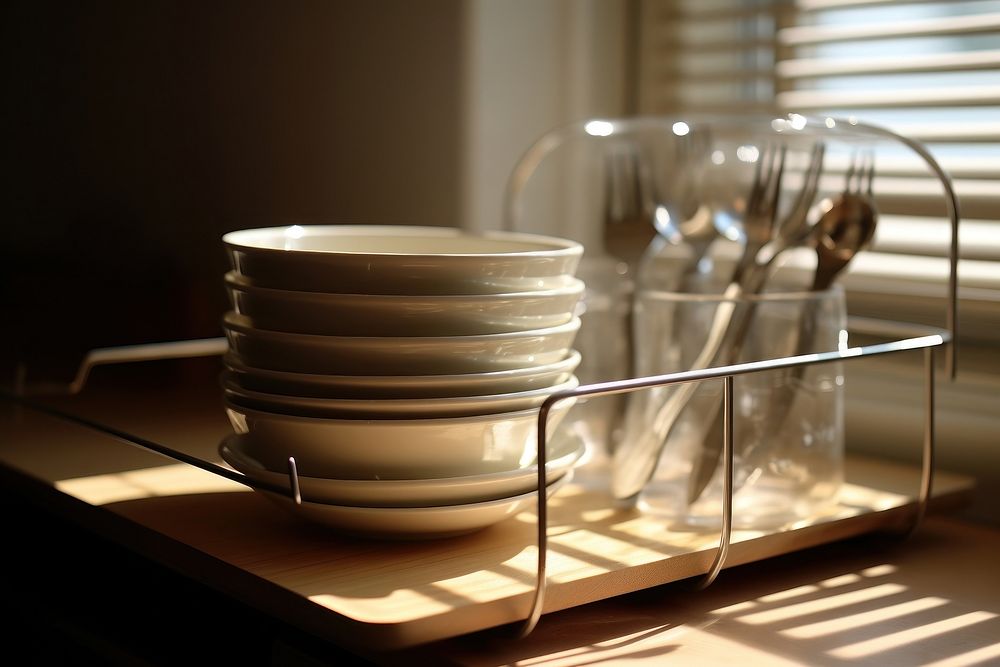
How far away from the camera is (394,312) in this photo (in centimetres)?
63

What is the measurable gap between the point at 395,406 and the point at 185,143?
2.05 feet

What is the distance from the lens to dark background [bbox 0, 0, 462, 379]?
1075mm

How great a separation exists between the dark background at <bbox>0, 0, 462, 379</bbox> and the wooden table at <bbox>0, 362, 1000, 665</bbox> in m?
0.22

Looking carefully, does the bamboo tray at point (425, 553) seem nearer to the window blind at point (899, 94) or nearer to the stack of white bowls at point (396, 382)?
the stack of white bowls at point (396, 382)

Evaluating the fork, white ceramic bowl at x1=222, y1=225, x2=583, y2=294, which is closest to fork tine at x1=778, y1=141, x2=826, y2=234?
the fork

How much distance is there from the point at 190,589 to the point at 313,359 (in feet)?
0.89

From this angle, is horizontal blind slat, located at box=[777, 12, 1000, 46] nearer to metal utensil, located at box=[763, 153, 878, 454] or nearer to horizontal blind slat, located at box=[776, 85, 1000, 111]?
horizontal blind slat, located at box=[776, 85, 1000, 111]

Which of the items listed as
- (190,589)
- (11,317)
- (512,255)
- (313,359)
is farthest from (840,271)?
(11,317)

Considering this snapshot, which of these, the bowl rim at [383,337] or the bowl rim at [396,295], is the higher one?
the bowl rim at [396,295]

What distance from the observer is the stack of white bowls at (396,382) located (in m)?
0.63

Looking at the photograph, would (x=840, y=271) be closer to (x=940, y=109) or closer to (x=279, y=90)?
(x=940, y=109)

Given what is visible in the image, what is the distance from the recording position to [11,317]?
109 cm

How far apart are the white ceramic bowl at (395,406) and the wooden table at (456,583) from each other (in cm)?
9

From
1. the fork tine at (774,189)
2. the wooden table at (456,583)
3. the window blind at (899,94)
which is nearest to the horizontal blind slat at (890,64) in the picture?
the window blind at (899,94)
